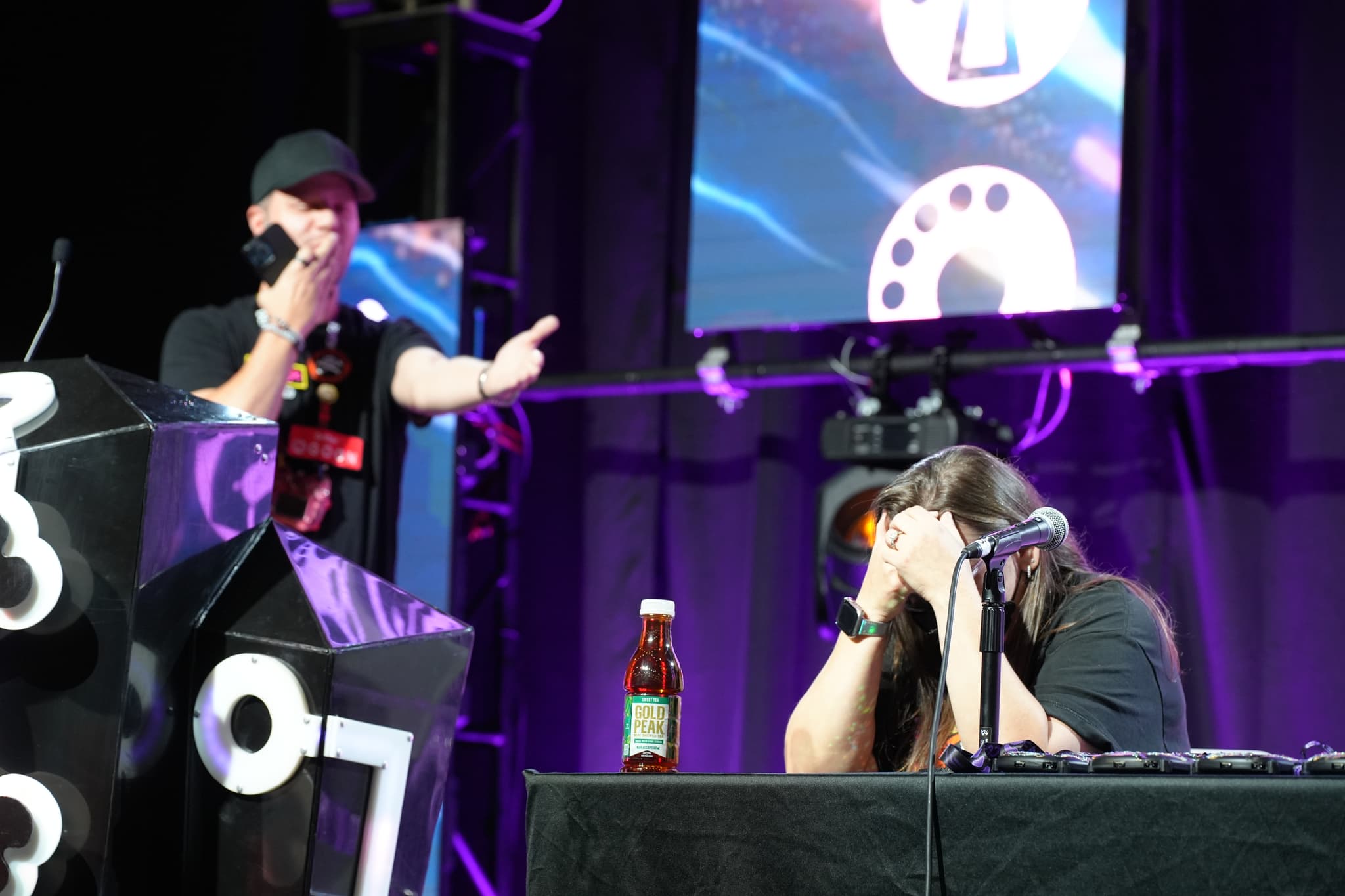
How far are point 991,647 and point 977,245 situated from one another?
2.14 m

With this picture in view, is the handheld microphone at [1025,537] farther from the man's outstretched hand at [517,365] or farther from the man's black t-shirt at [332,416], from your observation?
the man's black t-shirt at [332,416]

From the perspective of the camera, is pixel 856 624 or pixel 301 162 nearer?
pixel 856 624

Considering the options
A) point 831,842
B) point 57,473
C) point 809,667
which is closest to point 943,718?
point 831,842

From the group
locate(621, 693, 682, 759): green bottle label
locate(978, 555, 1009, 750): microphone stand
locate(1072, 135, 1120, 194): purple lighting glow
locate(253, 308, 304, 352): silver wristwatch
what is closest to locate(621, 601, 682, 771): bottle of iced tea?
locate(621, 693, 682, 759): green bottle label

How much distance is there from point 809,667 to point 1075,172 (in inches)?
58.9

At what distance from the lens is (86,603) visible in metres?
1.75

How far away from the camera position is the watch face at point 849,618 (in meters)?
1.99

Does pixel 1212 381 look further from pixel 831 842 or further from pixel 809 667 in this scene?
pixel 831 842

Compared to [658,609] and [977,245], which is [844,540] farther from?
[658,609]

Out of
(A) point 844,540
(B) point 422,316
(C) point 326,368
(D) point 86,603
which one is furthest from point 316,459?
(D) point 86,603

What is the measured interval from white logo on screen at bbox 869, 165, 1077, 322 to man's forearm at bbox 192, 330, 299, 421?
139cm

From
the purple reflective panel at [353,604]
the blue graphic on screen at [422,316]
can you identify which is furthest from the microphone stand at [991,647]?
the blue graphic on screen at [422,316]

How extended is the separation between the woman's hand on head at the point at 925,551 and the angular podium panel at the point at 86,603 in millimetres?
877

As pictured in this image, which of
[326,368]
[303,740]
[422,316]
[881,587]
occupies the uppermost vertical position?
[422,316]
